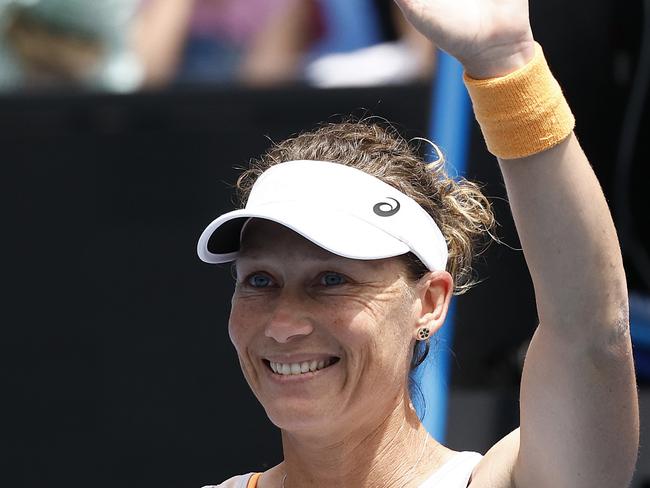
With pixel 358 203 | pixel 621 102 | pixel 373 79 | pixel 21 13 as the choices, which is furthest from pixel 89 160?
pixel 358 203

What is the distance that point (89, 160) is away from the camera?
144 inches

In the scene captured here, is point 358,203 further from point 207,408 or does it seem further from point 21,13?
point 21,13

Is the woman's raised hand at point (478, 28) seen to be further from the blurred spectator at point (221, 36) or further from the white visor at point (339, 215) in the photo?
the blurred spectator at point (221, 36)

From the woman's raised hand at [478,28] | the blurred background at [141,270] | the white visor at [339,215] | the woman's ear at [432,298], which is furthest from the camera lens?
the blurred background at [141,270]

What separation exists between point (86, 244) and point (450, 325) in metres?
1.11

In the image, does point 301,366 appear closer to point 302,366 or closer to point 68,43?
point 302,366

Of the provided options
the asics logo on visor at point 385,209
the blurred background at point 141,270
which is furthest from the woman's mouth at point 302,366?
the blurred background at point 141,270

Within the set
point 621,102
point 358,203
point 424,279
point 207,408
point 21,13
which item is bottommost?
point 207,408

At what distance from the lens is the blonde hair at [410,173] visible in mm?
2014

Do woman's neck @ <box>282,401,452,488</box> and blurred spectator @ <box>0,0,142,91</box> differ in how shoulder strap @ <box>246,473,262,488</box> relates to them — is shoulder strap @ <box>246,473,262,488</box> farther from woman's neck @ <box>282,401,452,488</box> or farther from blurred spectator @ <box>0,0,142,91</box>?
blurred spectator @ <box>0,0,142,91</box>

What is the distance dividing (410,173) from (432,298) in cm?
21

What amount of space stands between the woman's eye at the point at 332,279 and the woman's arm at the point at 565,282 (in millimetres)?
356

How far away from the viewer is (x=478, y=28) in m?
1.52

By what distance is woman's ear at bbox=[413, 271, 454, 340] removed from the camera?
1943 millimetres
